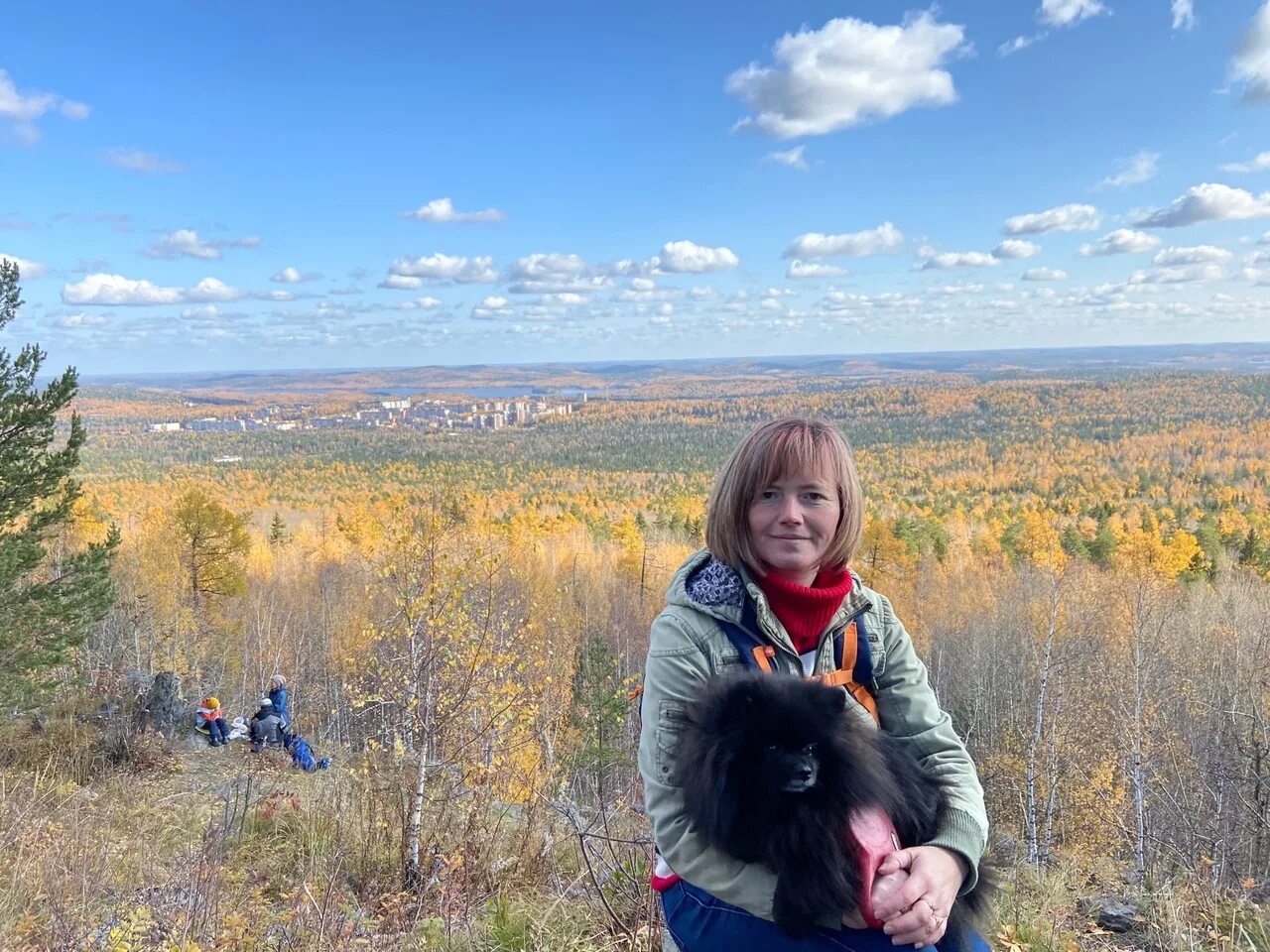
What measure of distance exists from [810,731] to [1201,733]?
894 inches

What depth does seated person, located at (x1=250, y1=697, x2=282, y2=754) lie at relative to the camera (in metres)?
11.5

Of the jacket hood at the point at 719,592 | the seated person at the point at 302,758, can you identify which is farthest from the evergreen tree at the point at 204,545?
the jacket hood at the point at 719,592

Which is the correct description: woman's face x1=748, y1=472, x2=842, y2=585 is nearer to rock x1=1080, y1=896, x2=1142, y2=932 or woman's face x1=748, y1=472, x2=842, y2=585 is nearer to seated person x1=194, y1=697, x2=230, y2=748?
rock x1=1080, y1=896, x2=1142, y2=932

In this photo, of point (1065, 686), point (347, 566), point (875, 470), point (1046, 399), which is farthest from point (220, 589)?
point (1046, 399)

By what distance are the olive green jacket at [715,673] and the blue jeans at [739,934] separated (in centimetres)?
3

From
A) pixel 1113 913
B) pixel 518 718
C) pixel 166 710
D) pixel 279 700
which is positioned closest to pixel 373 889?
pixel 518 718

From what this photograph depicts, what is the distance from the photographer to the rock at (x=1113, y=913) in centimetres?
381

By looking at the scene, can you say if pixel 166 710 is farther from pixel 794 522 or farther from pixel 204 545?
pixel 204 545

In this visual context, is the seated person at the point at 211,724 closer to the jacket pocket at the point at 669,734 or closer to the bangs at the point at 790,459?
the jacket pocket at the point at 669,734

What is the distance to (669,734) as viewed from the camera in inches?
66.6

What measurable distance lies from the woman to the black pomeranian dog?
40 mm

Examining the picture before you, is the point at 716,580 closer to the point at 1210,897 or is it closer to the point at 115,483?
the point at 1210,897

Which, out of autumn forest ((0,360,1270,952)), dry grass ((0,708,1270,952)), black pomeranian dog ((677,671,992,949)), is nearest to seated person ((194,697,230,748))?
autumn forest ((0,360,1270,952))

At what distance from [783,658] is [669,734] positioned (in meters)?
0.37
